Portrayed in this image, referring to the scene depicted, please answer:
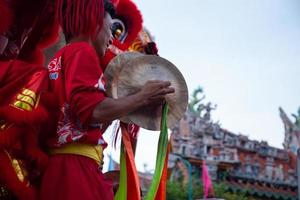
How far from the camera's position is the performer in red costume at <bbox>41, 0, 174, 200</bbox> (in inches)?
63.0

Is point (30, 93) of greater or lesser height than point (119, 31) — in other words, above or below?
below

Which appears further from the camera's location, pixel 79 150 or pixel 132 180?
pixel 132 180

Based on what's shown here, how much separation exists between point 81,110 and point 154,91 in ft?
0.92

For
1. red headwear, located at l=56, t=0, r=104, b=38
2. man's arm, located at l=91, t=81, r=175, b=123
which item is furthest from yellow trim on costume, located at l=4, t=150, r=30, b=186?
red headwear, located at l=56, t=0, r=104, b=38

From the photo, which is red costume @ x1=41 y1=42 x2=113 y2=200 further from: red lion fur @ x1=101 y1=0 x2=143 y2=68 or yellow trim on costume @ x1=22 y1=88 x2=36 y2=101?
red lion fur @ x1=101 y1=0 x2=143 y2=68

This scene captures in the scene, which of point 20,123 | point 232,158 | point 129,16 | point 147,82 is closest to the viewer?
point 20,123

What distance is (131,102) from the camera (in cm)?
167

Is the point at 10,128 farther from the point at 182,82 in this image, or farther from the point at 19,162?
the point at 182,82

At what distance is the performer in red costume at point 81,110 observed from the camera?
1601 millimetres

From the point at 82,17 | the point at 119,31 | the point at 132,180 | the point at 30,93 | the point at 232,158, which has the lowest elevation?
the point at 132,180

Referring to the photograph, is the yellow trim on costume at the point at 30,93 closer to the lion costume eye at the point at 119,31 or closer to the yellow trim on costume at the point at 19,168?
the yellow trim on costume at the point at 19,168

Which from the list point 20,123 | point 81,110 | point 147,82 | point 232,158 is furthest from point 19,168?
point 232,158

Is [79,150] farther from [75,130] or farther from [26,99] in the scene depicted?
[26,99]

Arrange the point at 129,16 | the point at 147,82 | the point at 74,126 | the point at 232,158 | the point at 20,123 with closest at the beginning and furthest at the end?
1. the point at 20,123
2. the point at 74,126
3. the point at 147,82
4. the point at 129,16
5. the point at 232,158
